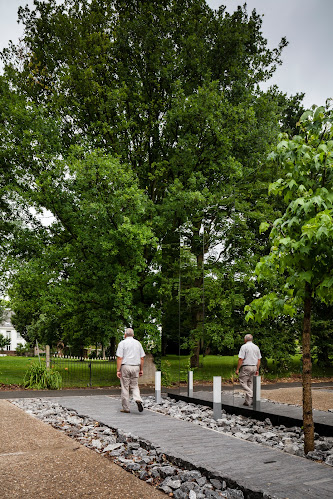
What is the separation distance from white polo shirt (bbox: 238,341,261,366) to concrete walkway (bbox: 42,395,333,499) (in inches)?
76.0

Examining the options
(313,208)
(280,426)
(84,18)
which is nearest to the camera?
(313,208)

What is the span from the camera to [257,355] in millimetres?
10125

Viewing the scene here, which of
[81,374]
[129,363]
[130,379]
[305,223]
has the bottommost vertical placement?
[81,374]

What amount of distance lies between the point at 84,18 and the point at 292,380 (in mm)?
15796

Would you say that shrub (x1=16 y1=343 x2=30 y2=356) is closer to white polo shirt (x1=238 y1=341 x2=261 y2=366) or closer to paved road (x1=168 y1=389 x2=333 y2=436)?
paved road (x1=168 y1=389 x2=333 y2=436)

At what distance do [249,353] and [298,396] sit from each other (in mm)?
2480

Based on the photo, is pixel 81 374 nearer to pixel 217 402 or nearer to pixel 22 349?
pixel 217 402

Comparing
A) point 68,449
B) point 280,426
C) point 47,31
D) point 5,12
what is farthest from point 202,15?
point 68,449

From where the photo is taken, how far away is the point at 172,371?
14.5 meters

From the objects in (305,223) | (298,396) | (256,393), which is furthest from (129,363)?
(305,223)

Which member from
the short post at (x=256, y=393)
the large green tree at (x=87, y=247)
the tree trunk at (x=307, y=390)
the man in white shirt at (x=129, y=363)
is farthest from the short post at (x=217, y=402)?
the large green tree at (x=87, y=247)

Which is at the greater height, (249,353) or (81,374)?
(249,353)

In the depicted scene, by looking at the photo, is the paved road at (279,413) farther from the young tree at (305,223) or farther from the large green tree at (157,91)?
the large green tree at (157,91)

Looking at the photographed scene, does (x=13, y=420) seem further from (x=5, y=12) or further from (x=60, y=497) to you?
(x=5, y=12)
